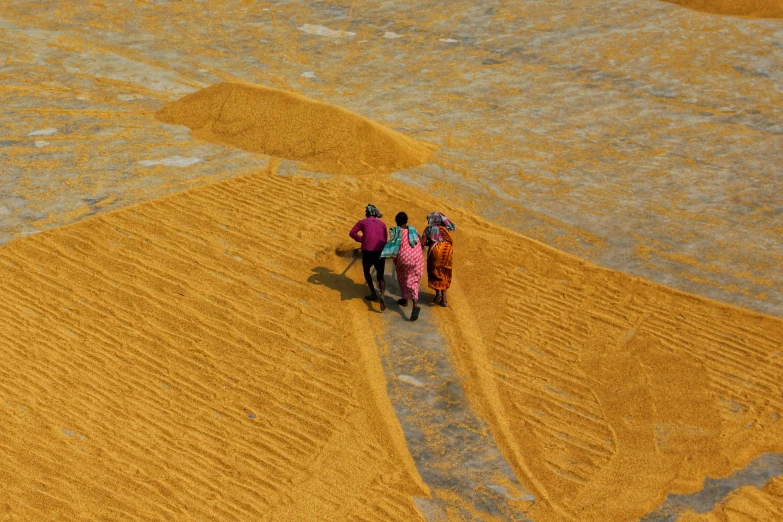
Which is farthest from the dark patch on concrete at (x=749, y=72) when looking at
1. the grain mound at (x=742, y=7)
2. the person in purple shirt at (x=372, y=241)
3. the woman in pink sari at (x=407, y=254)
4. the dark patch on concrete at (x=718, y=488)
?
the dark patch on concrete at (x=718, y=488)

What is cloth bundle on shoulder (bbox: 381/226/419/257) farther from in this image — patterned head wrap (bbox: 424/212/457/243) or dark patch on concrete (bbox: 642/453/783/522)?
dark patch on concrete (bbox: 642/453/783/522)

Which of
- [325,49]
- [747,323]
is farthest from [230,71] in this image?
[747,323]

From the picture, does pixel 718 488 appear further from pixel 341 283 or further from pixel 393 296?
pixel 341 283

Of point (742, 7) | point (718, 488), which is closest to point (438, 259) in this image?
point (718, 488)

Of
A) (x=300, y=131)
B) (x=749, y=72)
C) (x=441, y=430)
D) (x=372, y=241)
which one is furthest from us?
(x=749, y=72)

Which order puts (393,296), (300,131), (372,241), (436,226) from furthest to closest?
(300,131)
(393,296)
(436,226)
(372,241)

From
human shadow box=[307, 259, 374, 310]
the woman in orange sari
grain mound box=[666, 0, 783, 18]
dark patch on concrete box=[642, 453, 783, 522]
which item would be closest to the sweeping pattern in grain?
human shadow box=[307, 259, 374, 310]
